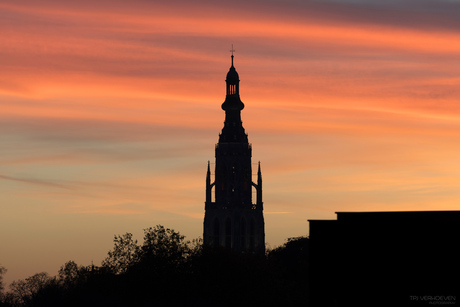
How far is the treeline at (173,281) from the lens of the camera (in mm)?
122375

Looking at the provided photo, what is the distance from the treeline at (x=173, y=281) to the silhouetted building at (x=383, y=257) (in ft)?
89.6

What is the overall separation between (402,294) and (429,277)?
8.49 ft

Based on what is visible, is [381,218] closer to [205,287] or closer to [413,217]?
[413,217]

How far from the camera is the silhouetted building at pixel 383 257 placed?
3600 inches

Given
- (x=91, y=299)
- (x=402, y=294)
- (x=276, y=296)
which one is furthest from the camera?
(x=276, y=296)

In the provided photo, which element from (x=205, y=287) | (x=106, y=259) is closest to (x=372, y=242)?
(x=205, y=287)

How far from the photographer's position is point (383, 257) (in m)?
93.7

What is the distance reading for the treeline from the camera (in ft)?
401

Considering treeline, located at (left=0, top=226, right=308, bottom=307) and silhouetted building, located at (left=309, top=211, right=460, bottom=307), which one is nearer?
silhouetted building, located at (left=309, top=211, right=460, bottom=307)

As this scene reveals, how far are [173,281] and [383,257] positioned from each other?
36486 millimetres

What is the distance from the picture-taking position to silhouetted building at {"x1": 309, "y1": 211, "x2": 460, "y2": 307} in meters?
91.4

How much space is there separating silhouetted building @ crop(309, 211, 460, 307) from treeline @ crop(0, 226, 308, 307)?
27.3 metres

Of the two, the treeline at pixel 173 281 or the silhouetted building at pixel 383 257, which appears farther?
the treeline at pixel 173 281

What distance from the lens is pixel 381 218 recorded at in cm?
9494
